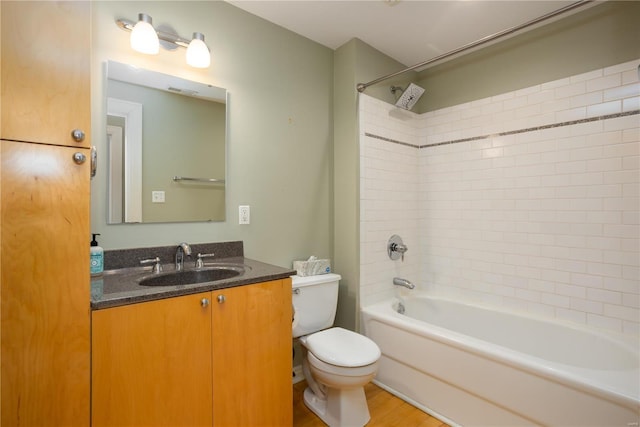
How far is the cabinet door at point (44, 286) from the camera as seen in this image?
904 mm

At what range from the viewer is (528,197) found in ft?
7.16

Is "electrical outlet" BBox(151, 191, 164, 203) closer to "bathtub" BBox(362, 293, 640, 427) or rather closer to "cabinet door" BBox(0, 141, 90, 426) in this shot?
"cabinet door" BBox(0, 141, 90, 426)

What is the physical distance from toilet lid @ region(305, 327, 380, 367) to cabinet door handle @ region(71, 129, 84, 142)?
144 cm

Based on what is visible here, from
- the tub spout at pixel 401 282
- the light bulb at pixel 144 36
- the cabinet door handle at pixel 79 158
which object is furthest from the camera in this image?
the tub spout at pixel 401 282

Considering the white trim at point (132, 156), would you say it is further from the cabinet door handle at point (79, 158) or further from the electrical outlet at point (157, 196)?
the cabinet door handle at point (79, 158)

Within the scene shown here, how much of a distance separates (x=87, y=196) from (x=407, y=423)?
6.38ft

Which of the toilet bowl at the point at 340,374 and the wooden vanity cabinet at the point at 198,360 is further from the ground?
the wooden vanity cabinet at the point at 198,360

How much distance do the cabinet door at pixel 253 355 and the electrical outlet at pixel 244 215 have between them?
24.2 inches

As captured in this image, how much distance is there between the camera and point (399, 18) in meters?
2.04

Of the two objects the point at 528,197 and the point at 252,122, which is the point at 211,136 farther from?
the point at 528,197

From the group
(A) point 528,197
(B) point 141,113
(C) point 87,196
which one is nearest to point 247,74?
(B) point 141,113

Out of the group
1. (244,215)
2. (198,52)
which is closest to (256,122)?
(198,52)

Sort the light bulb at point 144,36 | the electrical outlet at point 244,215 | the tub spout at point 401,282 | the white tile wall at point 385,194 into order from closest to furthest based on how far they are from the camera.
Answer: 1. the light bulb at point 144,36
2. the electrical outlet at point 244,215
3. the white tile wall at point 385,194
4. the tub spout at point 401,282

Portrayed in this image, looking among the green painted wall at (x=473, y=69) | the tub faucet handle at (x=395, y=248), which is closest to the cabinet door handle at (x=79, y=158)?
the green painted wall at (x=473, y=69)
